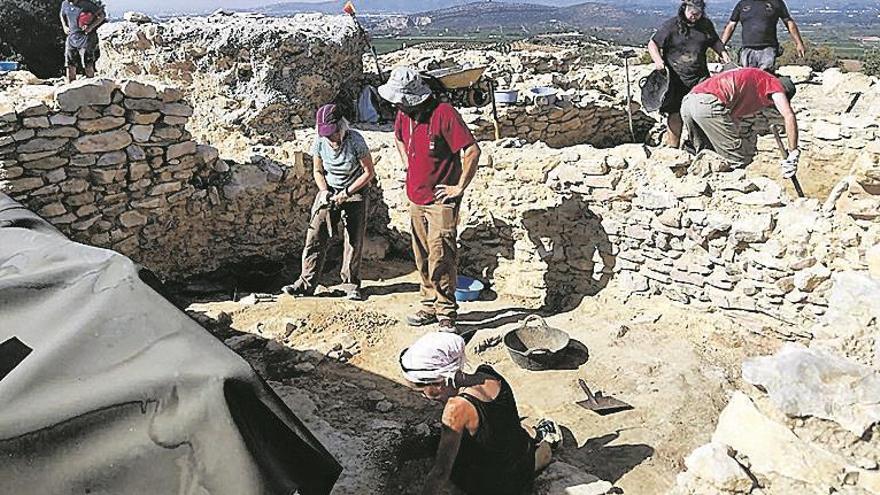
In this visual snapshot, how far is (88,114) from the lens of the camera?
686 cm

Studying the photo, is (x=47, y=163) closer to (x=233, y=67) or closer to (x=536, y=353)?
(x=233, y=67)

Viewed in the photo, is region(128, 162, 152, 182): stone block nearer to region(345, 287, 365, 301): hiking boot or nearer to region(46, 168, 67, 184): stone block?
region(46, 168, 67, 184): stone block

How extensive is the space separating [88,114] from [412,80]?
313 centimetres

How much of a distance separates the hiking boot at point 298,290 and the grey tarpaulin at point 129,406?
4.31 metres

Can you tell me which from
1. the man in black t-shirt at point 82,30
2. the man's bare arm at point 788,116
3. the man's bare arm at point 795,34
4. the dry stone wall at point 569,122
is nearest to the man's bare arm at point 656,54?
the man's bare arm at point 788,116

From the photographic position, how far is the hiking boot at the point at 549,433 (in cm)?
481

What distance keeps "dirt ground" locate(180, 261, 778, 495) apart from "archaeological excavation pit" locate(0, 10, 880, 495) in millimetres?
21

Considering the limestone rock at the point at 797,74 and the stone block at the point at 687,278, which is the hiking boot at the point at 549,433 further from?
the limestone rock at the point at 797,74

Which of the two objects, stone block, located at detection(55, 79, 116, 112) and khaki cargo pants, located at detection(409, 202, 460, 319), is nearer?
khaki cargo pants, located at detection(409, 202, 460, 319)

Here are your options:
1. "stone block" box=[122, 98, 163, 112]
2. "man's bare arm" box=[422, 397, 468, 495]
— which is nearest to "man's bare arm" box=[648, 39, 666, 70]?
"stone block" box=[122, 98, 163, 112]

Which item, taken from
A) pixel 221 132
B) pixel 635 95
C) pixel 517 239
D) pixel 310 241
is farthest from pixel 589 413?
pixel 635 95

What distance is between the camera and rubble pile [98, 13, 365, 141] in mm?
10031

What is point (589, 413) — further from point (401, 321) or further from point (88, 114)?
point (88, 114)

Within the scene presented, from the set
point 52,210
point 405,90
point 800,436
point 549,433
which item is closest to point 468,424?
point 549,433
